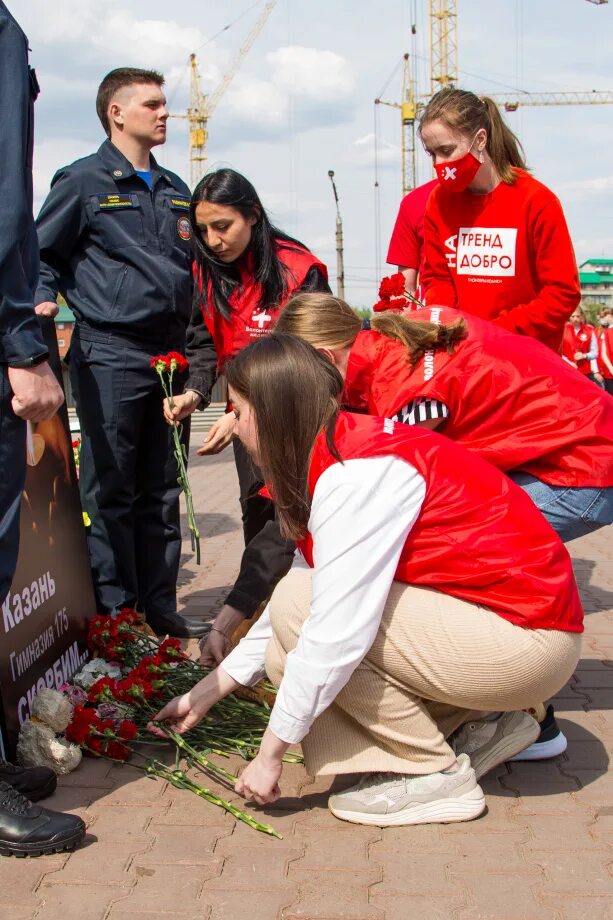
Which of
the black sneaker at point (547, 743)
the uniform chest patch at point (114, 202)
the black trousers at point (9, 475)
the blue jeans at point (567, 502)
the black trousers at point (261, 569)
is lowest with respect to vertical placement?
the black sneaker at point (547, 743)

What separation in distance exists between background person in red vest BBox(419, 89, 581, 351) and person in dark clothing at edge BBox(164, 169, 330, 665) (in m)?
0.58

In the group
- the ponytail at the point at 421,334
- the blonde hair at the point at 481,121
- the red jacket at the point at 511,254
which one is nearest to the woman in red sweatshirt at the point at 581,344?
the red jacket at the point at 511,254

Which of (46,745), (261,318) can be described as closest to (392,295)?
(261,318)

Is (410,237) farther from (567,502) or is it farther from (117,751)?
(117,751)

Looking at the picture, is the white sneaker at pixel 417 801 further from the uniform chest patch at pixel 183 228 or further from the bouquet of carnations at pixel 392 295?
the uniform chest patch at pixel 183 228

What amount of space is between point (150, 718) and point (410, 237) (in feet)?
11.1

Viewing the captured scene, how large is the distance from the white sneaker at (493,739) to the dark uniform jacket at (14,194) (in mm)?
Answer: 1529

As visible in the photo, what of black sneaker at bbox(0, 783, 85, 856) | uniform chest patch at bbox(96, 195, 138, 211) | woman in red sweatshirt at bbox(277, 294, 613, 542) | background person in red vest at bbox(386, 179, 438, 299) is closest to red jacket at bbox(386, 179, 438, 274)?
background person in red vest at bbox(386, 179, 438, 299)

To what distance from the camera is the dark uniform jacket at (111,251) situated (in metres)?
4.08

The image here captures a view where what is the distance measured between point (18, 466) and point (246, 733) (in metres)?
1.16

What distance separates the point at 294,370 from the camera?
2.48 m

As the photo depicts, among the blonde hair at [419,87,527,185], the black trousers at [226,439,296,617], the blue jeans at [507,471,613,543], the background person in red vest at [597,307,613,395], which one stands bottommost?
the background person in red vest at [597,307,613,395]

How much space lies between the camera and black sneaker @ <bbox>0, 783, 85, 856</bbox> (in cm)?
252

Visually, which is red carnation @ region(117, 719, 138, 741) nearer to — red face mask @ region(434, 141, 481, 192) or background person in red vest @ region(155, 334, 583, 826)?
background person in red vest @ region(155, 334, 583, 826)
